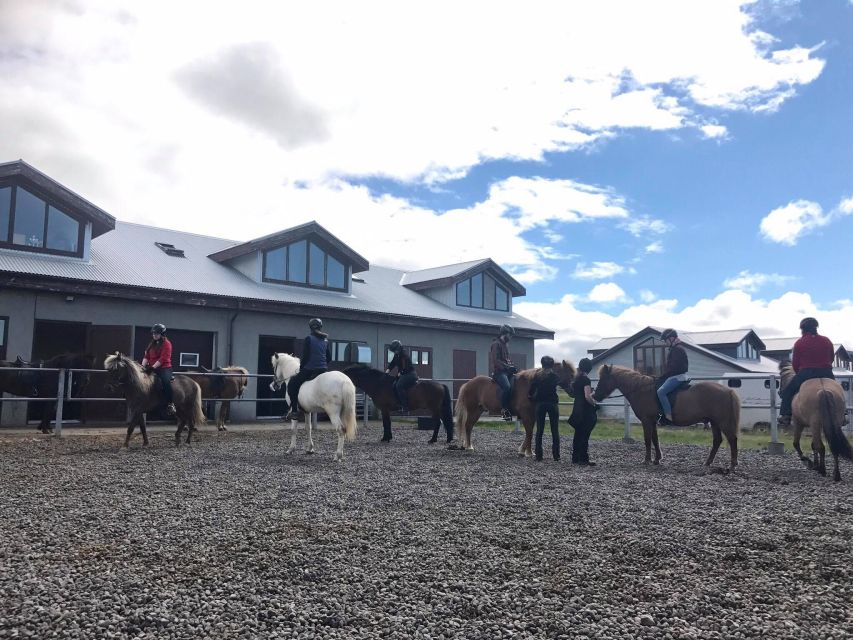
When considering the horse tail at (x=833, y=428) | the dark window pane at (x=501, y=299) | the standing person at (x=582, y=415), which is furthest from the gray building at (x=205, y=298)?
the horse tail at (x=833, y=428)

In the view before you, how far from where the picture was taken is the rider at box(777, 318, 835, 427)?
8656 mm

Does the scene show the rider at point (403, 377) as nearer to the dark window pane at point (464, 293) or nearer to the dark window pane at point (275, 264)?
the dark window pane at point (275, 264)

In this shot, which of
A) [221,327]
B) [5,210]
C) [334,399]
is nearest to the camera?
[334,399]

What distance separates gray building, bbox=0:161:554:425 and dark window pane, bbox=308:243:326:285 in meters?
0.03

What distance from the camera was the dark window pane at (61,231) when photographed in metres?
15.1

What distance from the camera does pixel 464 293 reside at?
25.0m

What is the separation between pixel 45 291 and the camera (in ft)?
45.0

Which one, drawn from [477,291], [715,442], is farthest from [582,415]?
[477,291]

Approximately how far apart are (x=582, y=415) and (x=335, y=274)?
1281 cm

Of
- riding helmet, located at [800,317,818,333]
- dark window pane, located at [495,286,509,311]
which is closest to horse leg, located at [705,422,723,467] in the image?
riding helmet, located at [800,317,818,333]

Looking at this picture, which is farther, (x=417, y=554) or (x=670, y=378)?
(x=670, y=378)

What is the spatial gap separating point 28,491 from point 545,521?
5564 millimetres

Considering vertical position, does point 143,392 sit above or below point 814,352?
below

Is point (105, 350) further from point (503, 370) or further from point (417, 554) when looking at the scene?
point (417, 554)
